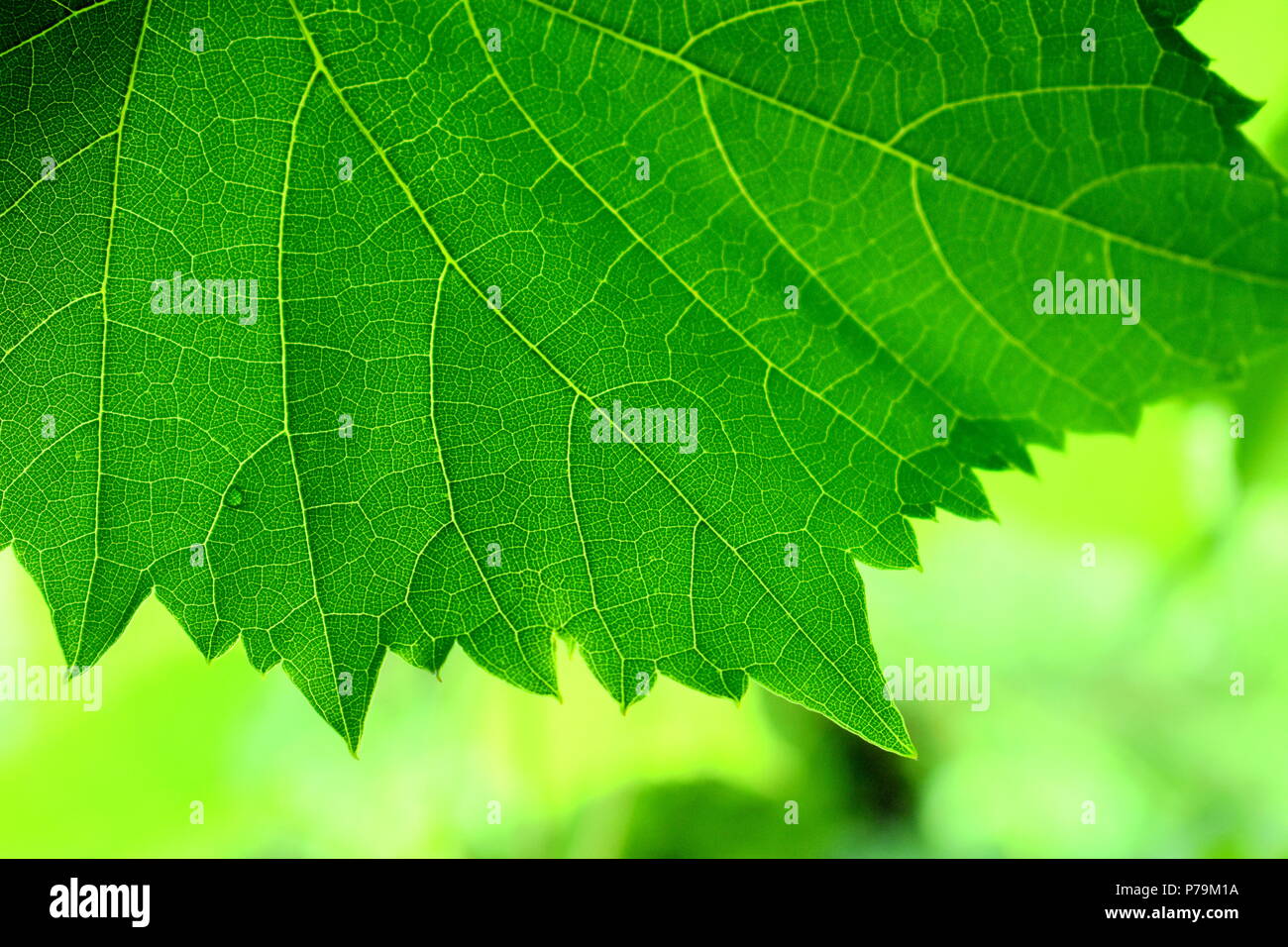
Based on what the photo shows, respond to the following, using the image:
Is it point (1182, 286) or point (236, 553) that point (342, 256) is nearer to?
point (236, 553)

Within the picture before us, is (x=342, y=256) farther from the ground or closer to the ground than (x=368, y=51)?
closer to the ground

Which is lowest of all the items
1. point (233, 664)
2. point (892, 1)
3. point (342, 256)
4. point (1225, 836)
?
point (1225, 836)

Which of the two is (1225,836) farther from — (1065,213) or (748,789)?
(1065,213)

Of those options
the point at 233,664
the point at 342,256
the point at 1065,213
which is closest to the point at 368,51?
the point at 342,256
